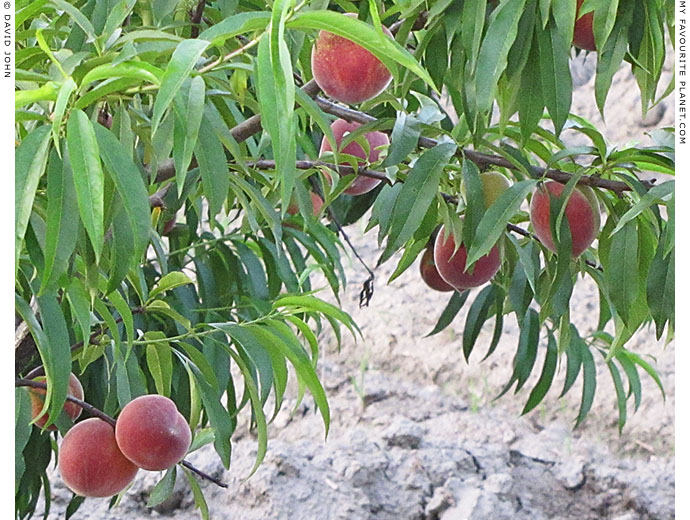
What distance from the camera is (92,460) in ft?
2.53

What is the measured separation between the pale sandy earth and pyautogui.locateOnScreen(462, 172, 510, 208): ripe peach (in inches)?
31.6

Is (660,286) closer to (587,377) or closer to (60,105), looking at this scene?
(60,105)

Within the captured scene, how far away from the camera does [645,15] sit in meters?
0.60

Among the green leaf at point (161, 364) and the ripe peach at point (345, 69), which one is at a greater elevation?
the ripe peach at point (345, 69)

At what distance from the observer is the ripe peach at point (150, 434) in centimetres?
75

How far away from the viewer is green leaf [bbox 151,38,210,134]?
44 centimetres

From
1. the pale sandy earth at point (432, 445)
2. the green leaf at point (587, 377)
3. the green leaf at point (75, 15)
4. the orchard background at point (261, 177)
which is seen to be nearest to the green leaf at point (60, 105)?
the orchard background at point (261, 177)

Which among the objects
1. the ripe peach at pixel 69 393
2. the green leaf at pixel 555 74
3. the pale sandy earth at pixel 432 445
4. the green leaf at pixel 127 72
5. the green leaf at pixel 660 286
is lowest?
the pale sandy earth at pixel 432 445

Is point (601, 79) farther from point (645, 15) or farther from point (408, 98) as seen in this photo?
point (408, 98)

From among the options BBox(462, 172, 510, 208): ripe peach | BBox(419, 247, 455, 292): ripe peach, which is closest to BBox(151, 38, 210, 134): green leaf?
BBox(462, 172, 510, 208): ripe peach

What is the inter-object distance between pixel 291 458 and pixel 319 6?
1.36 metres

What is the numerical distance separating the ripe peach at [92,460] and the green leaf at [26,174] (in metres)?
0.35

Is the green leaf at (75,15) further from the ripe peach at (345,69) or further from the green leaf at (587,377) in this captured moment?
the green leaf at (587,377)

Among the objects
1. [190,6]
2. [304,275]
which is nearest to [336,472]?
[304,275]
